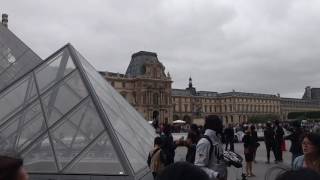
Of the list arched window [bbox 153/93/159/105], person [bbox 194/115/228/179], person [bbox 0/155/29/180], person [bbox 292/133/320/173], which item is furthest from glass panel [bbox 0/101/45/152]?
arched window [bbox 153/93/159/105]

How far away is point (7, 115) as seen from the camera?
9.15 meters

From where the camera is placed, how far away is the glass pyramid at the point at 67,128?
7637 millimetres

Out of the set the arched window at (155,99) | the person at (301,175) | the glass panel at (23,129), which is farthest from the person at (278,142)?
the arched window at (155,99)

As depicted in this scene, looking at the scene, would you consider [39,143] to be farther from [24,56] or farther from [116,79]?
[116,79]

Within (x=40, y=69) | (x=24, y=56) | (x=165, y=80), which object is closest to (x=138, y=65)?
(x=165, y=80)

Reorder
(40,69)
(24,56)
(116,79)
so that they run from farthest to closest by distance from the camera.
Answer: (116,79) → (24,56) → (40,69)

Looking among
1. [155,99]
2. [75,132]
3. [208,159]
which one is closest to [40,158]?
[75,132]

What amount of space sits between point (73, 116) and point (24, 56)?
35.3 ft

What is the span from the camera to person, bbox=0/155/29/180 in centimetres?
184

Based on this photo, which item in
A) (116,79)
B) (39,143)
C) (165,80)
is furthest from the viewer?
(165,80)

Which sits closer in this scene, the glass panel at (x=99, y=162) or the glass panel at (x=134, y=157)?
the glass panel at (x=99, y=162)

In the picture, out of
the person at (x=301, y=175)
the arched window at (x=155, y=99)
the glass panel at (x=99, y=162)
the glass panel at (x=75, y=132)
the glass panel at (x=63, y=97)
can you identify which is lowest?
the glass panel at (x=99, y=162)

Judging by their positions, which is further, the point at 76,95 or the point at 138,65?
the point at 138,65

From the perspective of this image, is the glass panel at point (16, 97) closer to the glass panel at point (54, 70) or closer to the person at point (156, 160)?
the glass panel at point (54, 70)
